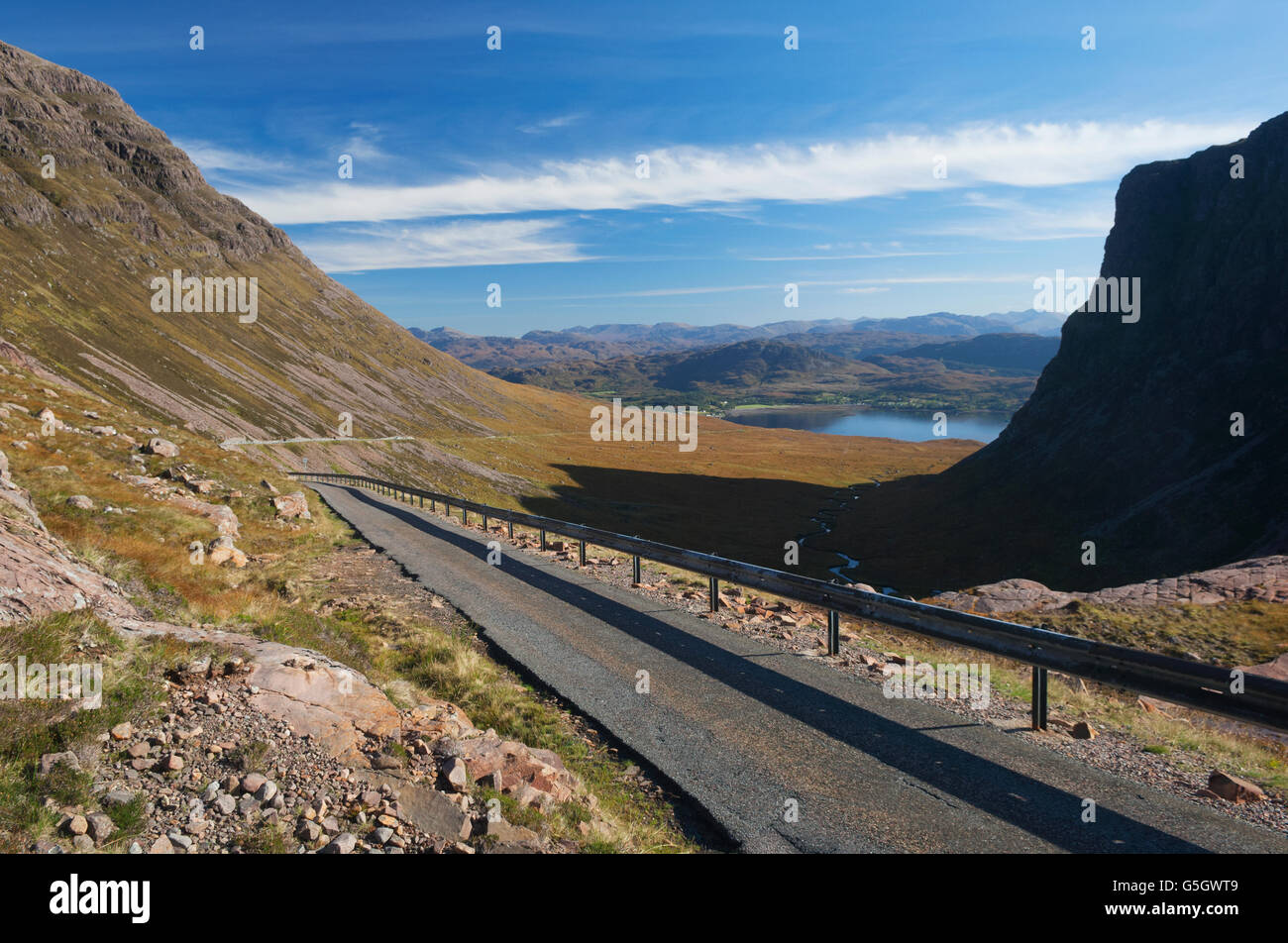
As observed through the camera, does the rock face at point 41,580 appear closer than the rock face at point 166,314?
Yes

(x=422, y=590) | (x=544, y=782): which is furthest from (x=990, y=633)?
(x=422, y=590)

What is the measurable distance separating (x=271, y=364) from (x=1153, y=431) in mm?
→ 131264

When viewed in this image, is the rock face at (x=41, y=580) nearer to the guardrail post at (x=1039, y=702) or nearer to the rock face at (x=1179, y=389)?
the guardrail post at (x=1039, y=702)

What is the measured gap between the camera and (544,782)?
19.9 feet

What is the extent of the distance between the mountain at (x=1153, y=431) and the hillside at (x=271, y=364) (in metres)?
20.1

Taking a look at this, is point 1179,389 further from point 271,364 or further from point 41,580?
point 271,364

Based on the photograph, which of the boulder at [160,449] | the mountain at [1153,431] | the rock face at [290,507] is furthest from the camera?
the mountain at [1153,431]

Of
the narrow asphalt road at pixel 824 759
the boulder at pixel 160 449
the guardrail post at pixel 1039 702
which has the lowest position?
the narrow asphalt road at pixel 824 759

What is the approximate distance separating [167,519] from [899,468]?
133 metres

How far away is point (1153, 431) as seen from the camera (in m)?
66.8

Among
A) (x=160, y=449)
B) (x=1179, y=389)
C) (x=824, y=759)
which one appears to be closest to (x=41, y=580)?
(x=824, y=759)

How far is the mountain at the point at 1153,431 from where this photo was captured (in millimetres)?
50062

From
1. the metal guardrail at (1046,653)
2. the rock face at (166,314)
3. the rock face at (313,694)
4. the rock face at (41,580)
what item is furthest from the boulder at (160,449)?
the rock face at (166,314)

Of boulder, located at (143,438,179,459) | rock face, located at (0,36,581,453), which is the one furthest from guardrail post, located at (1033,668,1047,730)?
rock face, located at (0,36,581,453)
